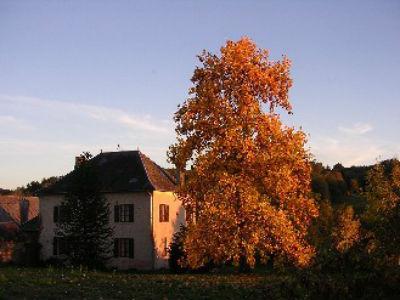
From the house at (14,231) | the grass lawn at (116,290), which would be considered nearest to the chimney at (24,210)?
the house at (14,231)

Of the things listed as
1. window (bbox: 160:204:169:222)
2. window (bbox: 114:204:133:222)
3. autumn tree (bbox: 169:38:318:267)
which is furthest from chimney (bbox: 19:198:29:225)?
autumn tree (bbox: 169:38:318:267)

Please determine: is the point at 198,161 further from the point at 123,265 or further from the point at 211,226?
the point at 123,265

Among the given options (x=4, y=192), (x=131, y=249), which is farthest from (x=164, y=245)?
(x=4, y=192)

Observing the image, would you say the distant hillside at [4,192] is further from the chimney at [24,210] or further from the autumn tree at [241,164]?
the autumn tree at [241,164]

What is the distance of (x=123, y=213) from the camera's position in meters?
41.4

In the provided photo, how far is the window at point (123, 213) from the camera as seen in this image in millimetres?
41188

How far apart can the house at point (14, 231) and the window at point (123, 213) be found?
8.75 metres

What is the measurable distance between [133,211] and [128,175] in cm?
328

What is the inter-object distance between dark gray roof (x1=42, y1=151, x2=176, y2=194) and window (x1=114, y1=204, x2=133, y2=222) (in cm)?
139

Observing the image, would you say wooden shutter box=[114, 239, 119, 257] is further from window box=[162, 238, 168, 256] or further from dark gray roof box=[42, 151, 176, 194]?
dark gray roof box=[42, 151, 176, 194]

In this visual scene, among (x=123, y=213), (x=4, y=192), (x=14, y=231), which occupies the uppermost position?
(x=4, y=192)

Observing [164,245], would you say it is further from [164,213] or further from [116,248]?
[116,248]

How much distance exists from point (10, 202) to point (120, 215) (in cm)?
2712

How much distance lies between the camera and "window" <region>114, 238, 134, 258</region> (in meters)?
40.8
